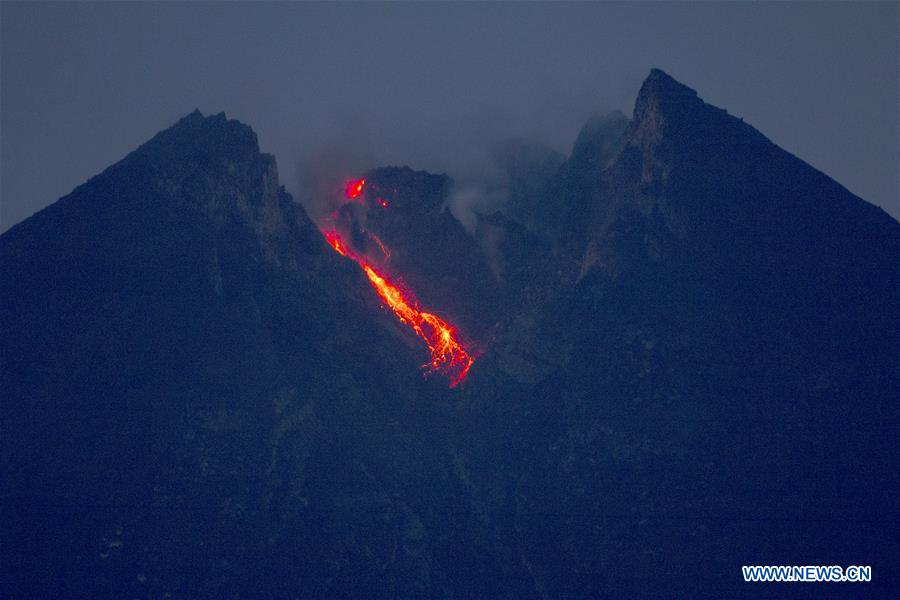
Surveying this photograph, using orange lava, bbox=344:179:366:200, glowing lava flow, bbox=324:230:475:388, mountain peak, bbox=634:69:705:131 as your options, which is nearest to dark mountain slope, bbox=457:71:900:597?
mountain peak, bbox=634:69:705:131

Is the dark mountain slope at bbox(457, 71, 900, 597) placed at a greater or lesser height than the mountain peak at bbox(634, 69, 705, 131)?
lesser

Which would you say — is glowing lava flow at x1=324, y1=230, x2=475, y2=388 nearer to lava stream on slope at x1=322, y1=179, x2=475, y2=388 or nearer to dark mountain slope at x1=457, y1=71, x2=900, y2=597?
lava stream on slope at x1=322, y1=179, x2=475, y2=388

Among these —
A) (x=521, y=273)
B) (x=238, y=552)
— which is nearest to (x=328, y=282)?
(x=521, y=273)

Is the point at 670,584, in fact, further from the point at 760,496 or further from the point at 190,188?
the point at 190,188

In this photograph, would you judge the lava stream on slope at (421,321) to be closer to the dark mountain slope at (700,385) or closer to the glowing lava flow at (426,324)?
the glowing lava flow at (426,324)

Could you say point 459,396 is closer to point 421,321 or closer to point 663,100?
point 421,321

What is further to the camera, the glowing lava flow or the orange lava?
the orange lava

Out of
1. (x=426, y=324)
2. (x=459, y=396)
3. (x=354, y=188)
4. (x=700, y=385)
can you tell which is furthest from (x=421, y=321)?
(x=700, y=385)

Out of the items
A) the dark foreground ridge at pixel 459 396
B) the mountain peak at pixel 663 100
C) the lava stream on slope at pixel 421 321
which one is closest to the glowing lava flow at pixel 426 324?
the lava stream on slope at pixel 421 321
